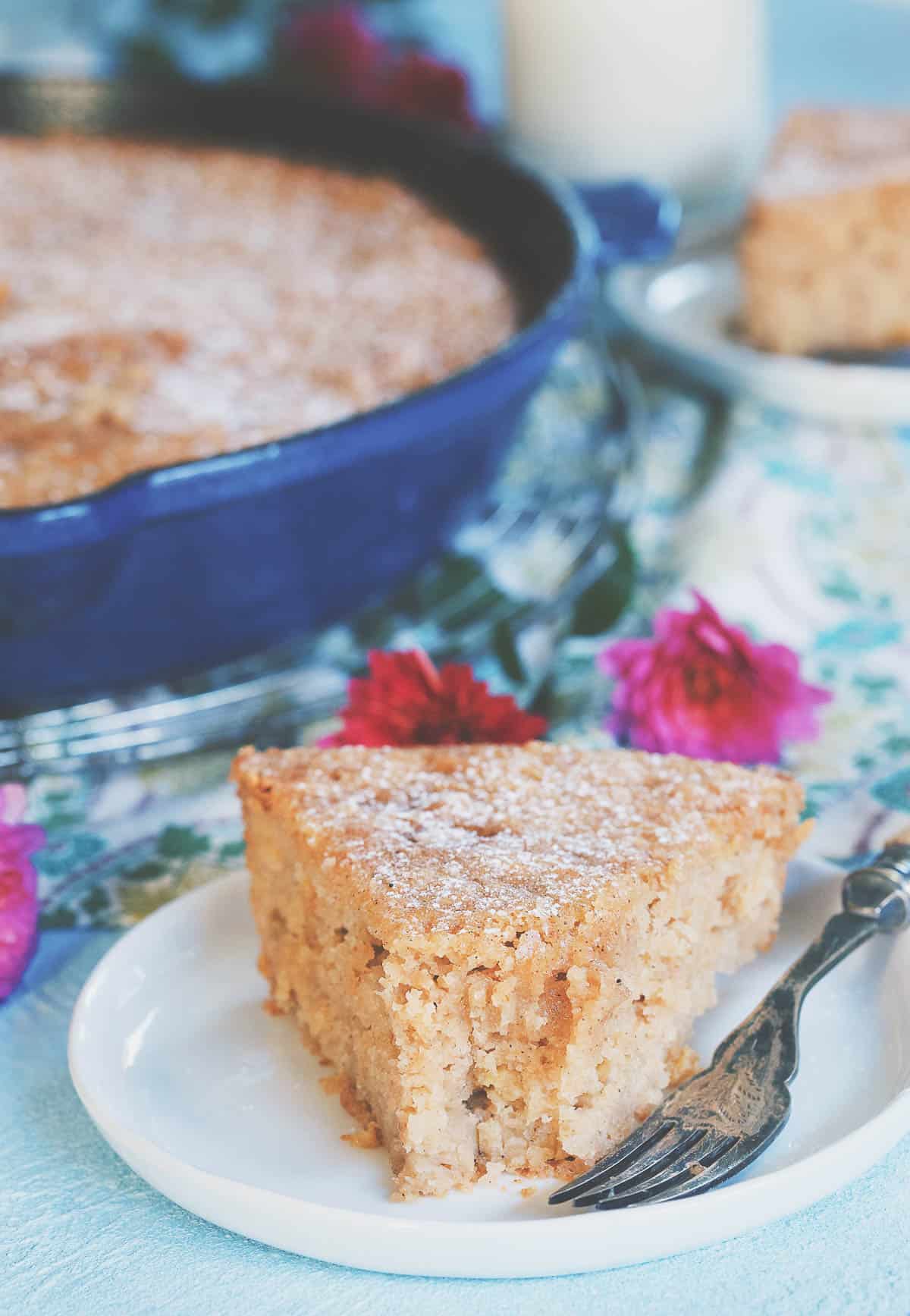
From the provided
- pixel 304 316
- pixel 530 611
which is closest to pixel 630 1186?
pixel 530 611

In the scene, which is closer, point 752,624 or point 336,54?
point 752,624

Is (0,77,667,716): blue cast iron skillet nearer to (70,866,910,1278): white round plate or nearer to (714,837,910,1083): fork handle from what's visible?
(70,866,910,1278): white round plate

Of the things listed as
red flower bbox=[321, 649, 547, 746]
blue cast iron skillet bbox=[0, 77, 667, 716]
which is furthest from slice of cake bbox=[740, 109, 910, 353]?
red flower bbox=[321, 649, 547, 746]

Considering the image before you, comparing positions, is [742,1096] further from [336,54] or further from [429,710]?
[336,54]

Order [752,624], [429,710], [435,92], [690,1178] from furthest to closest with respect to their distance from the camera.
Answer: [435,92]
[752,624]
[429,710]
[690,1178]

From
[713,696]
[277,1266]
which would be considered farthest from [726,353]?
[277,1266]

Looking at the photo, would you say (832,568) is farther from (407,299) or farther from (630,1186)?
(630,1186)
